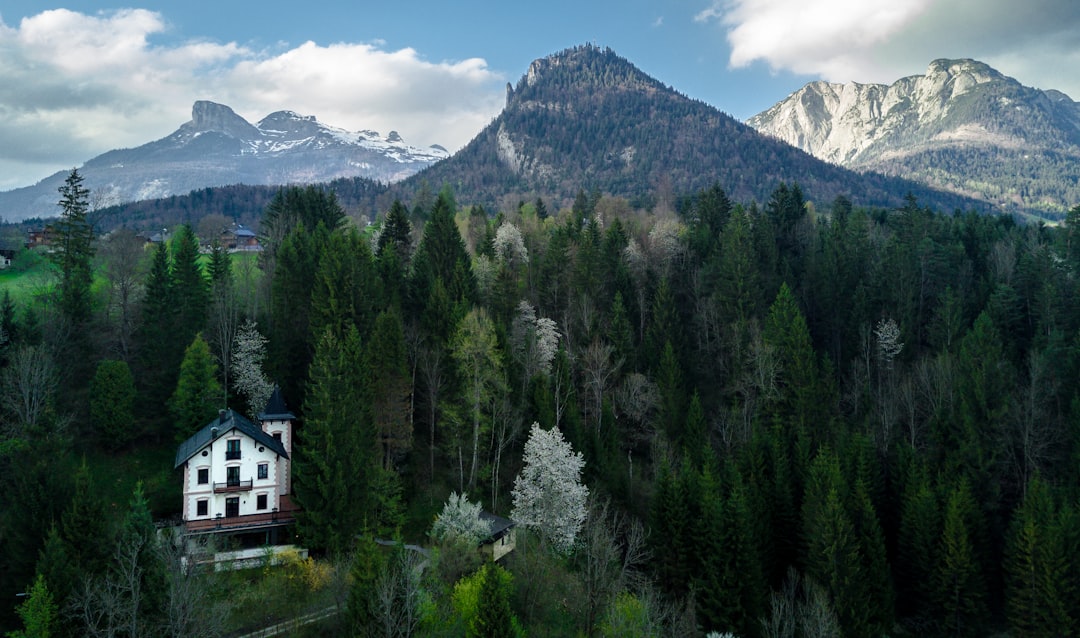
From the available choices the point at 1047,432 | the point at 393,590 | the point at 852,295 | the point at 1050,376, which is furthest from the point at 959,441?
the point at 393,590

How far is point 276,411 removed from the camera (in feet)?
144

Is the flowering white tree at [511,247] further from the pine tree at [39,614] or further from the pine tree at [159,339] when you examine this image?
the pine tree at [39,614]

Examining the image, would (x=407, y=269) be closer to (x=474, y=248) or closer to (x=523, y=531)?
(x=474, y=248)

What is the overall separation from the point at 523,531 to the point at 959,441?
3550 cm

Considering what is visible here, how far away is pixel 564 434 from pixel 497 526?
10.4 meters

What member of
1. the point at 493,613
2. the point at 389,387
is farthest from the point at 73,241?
the point at 493,613

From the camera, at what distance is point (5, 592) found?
3022cm

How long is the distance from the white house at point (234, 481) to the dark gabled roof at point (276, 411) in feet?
6.12

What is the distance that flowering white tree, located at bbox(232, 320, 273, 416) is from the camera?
4775 centimetres

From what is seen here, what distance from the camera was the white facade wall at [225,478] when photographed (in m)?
38.7

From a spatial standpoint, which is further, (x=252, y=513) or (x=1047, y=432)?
(x=1047, y=432)

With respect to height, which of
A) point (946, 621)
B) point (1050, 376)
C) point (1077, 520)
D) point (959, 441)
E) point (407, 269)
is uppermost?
point (407, 269)

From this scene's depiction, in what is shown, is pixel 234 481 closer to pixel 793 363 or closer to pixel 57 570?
pixel 57 570

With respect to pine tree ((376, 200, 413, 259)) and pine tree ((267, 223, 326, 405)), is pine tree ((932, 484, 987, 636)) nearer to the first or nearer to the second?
pine tree ((267, 223, 326, 405))
